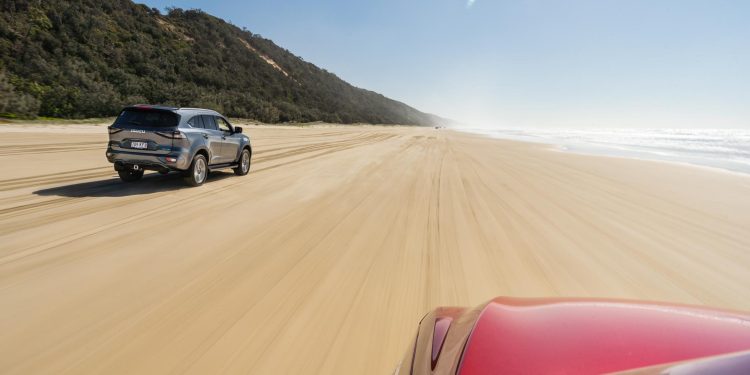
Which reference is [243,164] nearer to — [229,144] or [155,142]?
[229,144]

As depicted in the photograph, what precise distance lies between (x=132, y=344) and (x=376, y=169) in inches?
398

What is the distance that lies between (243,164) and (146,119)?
296 centimetres

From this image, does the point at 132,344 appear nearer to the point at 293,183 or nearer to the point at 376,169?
the point at 293,183

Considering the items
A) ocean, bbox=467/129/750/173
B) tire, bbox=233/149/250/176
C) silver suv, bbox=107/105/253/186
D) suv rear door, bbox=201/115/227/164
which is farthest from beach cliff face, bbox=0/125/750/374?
ocean, bbox=467/129/750/173

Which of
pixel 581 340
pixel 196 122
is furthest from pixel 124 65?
pixel 581 340

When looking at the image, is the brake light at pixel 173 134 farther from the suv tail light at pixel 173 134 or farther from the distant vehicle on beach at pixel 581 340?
the distant vehicle on beach at pixel 581 340

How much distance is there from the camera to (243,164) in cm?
1081

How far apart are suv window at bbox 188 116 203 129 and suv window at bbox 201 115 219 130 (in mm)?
178

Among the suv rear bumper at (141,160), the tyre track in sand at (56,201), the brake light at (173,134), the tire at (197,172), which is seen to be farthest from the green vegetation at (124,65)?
the brake light at (173,134)

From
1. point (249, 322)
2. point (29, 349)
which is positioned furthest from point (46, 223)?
point (249, 322)

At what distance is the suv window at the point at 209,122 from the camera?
30.9 feet

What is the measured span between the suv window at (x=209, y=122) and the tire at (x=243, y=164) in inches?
44.2

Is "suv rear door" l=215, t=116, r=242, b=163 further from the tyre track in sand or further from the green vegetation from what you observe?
the green vegetation

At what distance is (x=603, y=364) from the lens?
1.25 m
